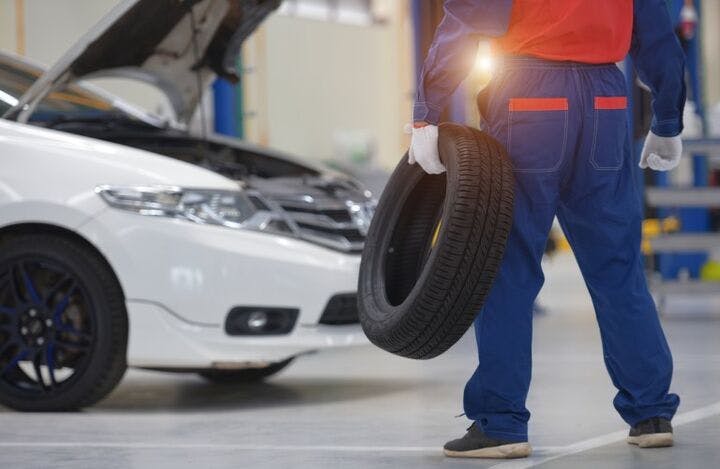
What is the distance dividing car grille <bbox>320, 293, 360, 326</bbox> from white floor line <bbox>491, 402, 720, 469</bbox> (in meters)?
1.19

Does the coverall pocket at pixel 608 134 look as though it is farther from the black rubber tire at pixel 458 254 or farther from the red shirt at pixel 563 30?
the black rubber tire at pixel 458 254

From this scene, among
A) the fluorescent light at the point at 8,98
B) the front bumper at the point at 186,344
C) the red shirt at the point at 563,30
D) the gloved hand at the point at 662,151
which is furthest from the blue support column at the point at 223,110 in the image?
the red shirt at the point at 563,30

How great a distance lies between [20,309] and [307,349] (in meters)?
1.00

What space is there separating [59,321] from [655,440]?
2137mm

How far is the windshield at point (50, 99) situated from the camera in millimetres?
5281

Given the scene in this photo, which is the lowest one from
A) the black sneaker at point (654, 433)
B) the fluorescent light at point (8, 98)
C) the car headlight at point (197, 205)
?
the black sneaker at point (654, 433)

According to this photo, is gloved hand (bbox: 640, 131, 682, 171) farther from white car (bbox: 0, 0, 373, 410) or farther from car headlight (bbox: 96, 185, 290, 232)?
car headlight (bbox: 96, 185, 290, 232)

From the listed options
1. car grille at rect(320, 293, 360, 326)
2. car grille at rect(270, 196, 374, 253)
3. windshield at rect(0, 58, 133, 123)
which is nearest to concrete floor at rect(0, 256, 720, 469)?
car grille at rect(320, 293, 360, 326)

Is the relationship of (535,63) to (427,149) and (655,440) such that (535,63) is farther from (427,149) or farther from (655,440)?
(655,440)

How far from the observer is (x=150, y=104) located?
11273mm

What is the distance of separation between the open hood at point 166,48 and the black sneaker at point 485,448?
2.05 metres

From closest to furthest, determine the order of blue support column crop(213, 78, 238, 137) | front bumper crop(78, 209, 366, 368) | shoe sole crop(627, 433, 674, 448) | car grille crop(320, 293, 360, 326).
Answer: shoe sole crop(627, 433, 674, 448), front bumper crop(78, 209, 366, 368), car grille crop(320, 293, 360, 326), blue support column crop(213, 78, 238, 137)

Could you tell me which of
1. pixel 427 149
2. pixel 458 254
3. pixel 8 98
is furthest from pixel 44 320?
pixel 458 254

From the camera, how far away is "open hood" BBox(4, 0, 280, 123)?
194 inches
